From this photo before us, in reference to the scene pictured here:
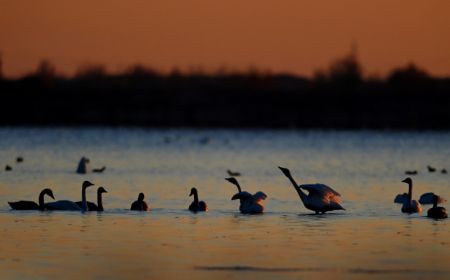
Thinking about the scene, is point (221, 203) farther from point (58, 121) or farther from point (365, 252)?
point (58, 121)

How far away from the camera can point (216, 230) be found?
78.1 feet

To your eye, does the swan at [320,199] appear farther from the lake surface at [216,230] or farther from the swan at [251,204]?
the swan at [251,204]

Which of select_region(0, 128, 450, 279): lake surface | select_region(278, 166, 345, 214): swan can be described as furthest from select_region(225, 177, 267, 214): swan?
select_region(278, 166, 345, 214): swan

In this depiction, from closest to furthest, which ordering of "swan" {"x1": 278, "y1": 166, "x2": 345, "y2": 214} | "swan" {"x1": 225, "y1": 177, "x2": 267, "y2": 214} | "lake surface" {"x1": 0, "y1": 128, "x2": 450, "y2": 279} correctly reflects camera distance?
"lake surface" {"x1": 0, "y1": 128, "x2": 450, "y2": 279} → "swan" {"x1": 225, "y1": 177, "x2": 267, "y2": 214} → "swan" {"x1": 278, "y1": 166, "x2": 345, "y2": 214}

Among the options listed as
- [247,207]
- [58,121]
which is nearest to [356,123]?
[58,121]

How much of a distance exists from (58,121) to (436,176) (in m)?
70.6

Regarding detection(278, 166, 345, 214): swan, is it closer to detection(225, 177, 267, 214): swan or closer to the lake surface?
the lake surface

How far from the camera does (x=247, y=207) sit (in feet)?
88.1

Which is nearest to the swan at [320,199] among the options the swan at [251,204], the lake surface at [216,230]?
the lake surface at [216,230]

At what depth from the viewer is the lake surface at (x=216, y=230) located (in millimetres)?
18922

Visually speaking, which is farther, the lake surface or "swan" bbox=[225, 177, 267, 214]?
"swan" bbox=[225, 177, 267, 214]

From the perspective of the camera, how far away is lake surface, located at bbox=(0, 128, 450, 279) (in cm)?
1892

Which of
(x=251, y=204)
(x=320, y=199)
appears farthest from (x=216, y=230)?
(x=320, y=199)

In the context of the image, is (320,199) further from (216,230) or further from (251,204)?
(216,230)
